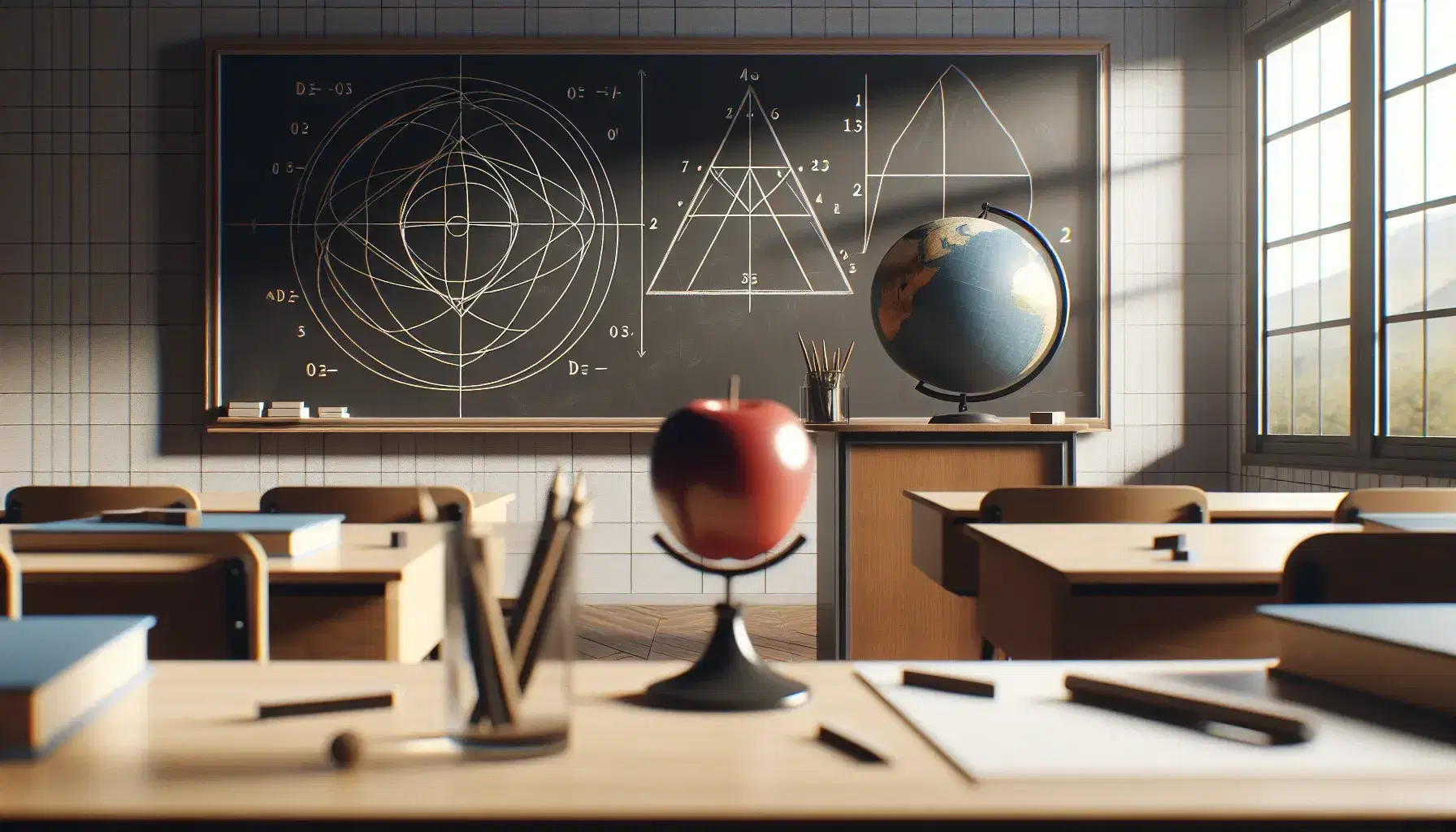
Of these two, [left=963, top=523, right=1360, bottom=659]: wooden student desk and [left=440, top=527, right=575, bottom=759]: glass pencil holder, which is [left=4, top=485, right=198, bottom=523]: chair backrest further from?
[left=440, top=527, right=575, bottom=759]: glass pencil holder

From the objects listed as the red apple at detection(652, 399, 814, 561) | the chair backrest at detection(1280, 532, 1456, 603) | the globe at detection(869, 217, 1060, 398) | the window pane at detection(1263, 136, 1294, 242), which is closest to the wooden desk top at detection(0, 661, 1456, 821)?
the red apple at detection(652, 399, 814, 561)

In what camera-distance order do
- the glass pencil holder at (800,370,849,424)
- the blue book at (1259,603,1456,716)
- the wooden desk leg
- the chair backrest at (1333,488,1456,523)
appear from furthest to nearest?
1. the glass pencil holder at (800,370,849,424)
2. the chair backrest at (1333,488,1456,523)
3. the wooden desk leg
4. the blue book at (1259,603,1456,716)

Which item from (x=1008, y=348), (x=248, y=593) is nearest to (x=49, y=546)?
(x=248, y=593)

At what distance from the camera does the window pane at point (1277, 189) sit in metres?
4.31

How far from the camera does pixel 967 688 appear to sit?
0.64 m

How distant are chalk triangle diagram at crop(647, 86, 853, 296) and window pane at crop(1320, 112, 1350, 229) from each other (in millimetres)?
1889

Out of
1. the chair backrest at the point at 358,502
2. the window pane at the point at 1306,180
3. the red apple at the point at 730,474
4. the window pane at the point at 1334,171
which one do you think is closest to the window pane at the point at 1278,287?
the window pane at the point at 1306,180

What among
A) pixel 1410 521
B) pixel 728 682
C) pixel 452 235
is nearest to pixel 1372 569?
pixel 1410 521

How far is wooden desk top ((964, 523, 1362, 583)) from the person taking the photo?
1354 mm

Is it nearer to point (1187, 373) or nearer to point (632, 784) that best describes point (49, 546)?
point (632, 784)

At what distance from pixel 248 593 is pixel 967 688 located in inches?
36.0

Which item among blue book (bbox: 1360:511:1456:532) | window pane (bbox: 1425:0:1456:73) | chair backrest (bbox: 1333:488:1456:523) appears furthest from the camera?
window pane (bbox: 1425:0:1456:73)

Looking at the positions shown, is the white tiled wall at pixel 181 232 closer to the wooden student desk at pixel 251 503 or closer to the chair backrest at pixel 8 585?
the wooden student desk at pixel 251 503

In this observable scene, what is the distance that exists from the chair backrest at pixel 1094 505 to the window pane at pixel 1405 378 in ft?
6.46
